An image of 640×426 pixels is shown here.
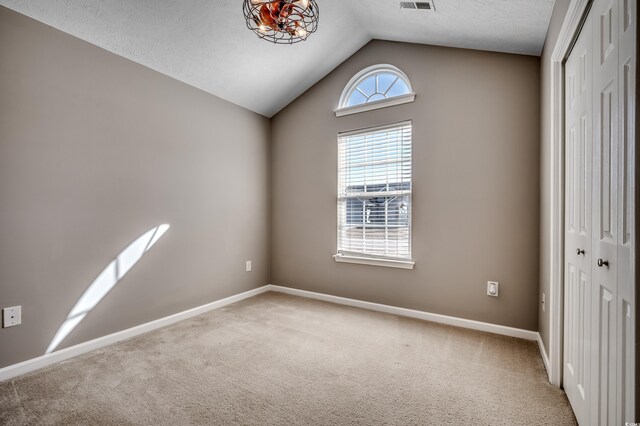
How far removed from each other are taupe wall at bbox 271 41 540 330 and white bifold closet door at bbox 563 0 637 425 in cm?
82

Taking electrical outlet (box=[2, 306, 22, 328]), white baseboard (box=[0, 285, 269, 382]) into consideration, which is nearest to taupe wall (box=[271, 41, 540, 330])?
white baseboard (box=[0, 285, 269, 382])

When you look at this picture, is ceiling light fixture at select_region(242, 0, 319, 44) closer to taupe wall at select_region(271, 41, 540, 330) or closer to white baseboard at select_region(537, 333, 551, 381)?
taupe wall at select_region(271, 41, 540, 330)

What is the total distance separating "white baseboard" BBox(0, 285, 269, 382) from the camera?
83.6 inches

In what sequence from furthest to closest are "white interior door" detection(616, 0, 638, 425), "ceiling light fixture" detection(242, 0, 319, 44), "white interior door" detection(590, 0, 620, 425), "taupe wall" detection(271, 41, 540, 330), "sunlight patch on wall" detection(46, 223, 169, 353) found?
1. "taupe wall" detection(271, 41, 540, 330)
2. "sunlight patch on wall" detection(46, 223, 169, 353)
3. "ceiling light fixture" detection(242, 0, 319, 44)
4. "white interior door" detection(590, 0, 620, 425)
5. "white interior door" detection(616, 0, 638, 425)

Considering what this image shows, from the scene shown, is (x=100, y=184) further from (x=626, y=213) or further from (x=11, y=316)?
(x=626, y=213)

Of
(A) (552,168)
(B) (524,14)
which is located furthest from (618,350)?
(B) (524,14)

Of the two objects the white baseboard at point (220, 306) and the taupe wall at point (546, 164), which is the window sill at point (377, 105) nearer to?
the taupe wall at point (546, 164)

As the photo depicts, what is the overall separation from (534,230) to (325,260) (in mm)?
2163

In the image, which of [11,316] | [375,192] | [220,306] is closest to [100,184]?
[11,316]

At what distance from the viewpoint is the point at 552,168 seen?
2.04 m

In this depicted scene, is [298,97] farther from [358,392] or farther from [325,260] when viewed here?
[358,392]

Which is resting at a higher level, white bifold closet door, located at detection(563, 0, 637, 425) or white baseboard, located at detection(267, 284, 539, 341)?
white bifold closet door, located at detection(563, 0, 637, 425)

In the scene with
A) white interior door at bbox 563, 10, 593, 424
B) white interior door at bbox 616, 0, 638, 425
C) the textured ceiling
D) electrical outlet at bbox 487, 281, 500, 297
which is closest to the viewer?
white interior door at bbox 616, 0, 638, 425

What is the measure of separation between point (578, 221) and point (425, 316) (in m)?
1.82
